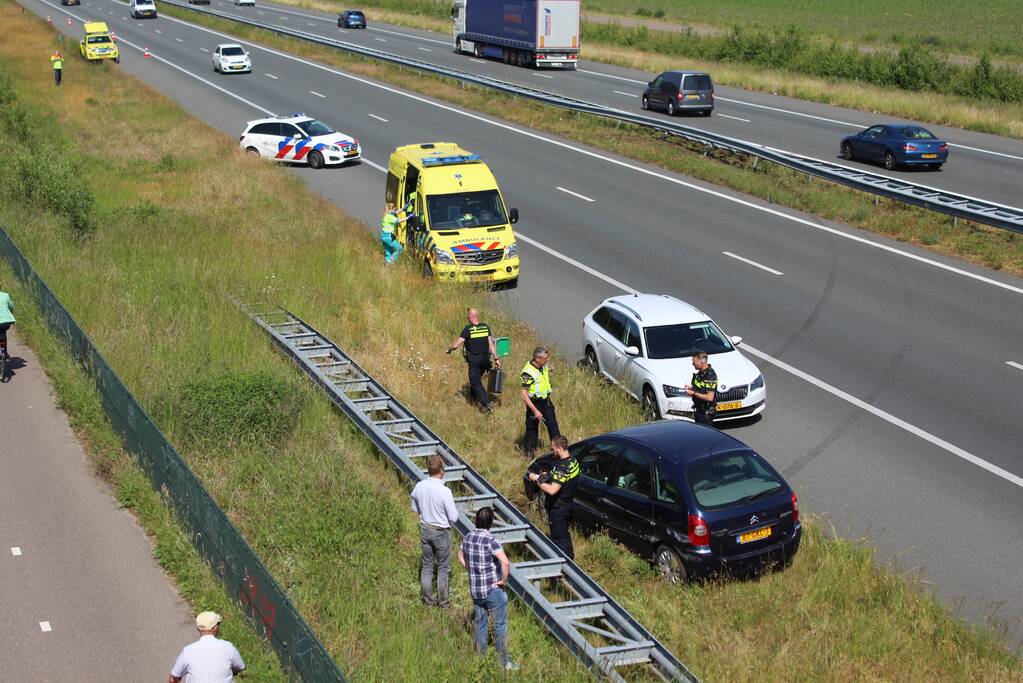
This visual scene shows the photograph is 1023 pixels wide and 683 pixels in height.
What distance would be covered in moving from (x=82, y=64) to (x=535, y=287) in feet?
135

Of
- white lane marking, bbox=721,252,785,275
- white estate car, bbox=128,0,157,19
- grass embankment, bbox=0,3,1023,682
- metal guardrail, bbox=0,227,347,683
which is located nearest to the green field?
white estate car, bbox=128,0,157,19

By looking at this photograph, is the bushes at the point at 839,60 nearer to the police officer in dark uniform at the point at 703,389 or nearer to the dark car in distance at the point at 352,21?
the dark car in distance at the point at 352,21

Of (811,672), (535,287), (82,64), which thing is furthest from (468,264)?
(82,64)

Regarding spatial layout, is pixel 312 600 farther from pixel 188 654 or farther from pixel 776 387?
pixel 776 387

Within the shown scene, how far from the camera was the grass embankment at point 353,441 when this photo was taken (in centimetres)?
971

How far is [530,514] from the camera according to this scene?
13.0 m

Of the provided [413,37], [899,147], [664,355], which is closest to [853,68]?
[899,147]

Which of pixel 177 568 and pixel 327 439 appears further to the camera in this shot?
pixel 327 439

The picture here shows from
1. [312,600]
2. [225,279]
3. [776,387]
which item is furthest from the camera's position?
[225,279]

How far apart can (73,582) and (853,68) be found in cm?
5036

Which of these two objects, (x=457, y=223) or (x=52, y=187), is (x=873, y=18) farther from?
(x=52, y=187)

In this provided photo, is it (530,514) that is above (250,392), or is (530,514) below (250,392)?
below

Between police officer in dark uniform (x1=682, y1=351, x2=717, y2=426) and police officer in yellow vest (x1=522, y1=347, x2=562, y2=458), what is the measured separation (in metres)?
1.82

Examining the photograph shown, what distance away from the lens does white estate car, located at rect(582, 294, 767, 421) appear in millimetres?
15203
